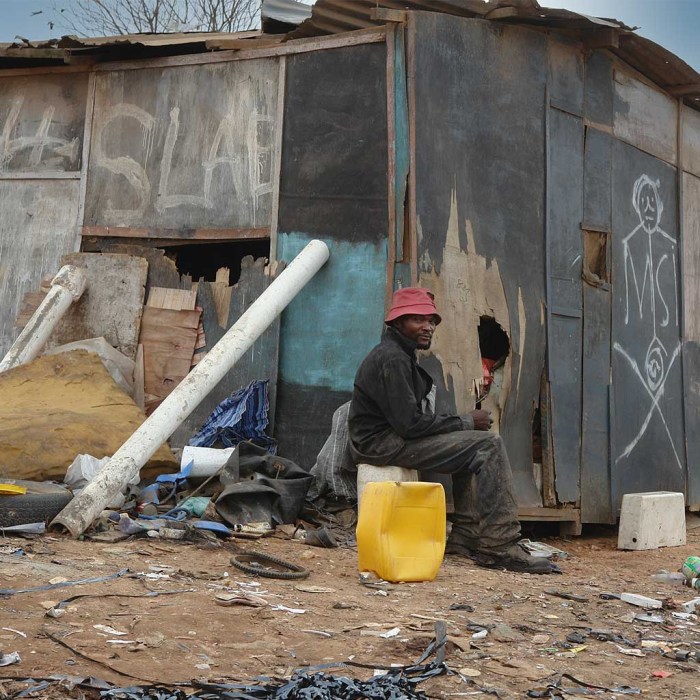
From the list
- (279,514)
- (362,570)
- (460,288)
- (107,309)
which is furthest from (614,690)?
(107,309)

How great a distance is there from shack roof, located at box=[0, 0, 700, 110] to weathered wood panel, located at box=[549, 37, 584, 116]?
12 centimetres

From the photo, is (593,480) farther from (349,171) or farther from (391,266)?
(349,171)

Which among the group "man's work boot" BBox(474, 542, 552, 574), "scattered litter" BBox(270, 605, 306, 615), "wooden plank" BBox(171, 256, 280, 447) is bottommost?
"scattered litter" BBox(270, 605, 306, 615)

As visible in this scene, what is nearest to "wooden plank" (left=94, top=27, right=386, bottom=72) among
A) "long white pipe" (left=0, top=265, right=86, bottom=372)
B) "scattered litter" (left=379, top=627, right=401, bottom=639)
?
"long white pipe" (left=0, top=265, right=86, bottom=372)

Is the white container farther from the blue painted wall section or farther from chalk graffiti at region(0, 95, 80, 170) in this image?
chalk graffiti at region(0, 95, 80, 170)

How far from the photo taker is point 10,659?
12.1ft

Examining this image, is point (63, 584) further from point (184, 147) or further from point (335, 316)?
point (184, 147)

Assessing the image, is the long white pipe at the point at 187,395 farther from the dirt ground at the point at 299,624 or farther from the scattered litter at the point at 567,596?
the scattered litter at the point at 567,596

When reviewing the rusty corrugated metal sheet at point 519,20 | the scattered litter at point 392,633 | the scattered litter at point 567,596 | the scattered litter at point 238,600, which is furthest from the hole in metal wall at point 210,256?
the scattered litter at point 392,633

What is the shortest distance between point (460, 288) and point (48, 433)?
3.32 metres

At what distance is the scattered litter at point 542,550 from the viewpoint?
25.5 feet

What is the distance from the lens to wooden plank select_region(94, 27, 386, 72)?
8.56 m

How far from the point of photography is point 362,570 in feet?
20.4

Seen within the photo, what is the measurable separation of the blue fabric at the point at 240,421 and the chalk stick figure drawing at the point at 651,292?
3.44 m
